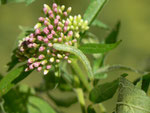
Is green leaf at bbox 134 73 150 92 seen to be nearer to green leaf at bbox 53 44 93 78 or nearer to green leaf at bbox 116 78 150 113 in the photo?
green leaf at bbox 116 78 150 113

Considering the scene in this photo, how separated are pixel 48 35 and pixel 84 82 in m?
0.62

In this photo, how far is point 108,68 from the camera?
2213mm

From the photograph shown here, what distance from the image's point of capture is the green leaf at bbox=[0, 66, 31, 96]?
1971 mm

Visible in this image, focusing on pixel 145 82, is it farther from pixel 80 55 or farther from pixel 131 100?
pixel 80 55

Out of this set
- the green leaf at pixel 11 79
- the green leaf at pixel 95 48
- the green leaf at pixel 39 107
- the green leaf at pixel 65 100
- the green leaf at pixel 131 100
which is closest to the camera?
the green leaf at pixel 131 100

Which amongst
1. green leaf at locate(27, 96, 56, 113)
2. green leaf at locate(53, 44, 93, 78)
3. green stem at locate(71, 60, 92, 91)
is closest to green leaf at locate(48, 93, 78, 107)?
green leaf at locate(27, 96, 56, 113)

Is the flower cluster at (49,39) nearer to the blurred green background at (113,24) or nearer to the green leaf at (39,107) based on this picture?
the green leaf at (39,107)

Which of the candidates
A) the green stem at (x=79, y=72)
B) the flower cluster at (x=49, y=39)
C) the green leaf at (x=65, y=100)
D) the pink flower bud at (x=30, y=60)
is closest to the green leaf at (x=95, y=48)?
the flower cluster at (x=49, y=39)

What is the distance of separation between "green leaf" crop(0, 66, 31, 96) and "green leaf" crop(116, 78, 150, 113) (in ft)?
2.31

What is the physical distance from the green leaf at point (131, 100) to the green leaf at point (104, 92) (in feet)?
0.78

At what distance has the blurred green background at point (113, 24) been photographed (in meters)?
5.04

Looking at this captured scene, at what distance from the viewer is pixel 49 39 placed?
191cm

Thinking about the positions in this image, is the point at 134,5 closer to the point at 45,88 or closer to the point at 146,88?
the point at 45,88

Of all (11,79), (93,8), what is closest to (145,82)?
(93,8)
